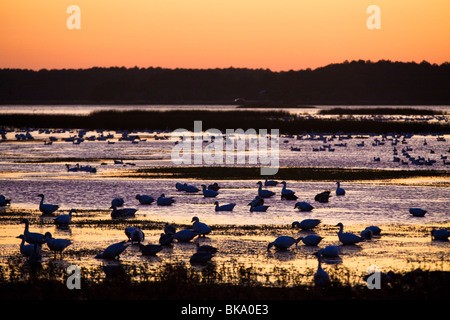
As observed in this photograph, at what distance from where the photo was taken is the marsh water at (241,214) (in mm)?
14750

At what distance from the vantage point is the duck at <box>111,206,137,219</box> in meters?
19.6

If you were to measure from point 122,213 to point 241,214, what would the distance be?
3.61 metres

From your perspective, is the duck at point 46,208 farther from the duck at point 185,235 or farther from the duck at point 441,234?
the duck at point 441,234

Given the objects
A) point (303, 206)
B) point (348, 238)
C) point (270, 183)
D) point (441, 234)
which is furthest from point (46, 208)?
point (441, 234)

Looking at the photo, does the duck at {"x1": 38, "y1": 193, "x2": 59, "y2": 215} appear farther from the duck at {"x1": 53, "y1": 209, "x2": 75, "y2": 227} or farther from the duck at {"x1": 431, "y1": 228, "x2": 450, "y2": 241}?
the duck at {"x1": 431, "y1": 228, "x2": 450, "y2": 241}

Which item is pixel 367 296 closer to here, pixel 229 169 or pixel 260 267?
pixel 260 267

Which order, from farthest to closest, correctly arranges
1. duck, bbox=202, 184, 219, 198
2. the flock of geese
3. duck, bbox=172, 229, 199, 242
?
duck, bbox=202, 184, 219, 198 < duck, bbox=172, 229, 199, 242 < the flock of geese

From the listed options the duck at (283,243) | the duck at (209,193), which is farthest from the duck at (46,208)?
the duck at (283,243)

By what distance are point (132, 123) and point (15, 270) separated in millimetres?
65216

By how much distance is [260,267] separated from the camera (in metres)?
13.9

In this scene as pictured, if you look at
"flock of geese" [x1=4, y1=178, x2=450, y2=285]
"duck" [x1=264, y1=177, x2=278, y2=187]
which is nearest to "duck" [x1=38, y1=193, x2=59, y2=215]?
"flock of geese" [x1=4, y1=178, x2=450, y2=285]

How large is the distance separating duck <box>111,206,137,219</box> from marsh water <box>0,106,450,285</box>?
0.94 ft

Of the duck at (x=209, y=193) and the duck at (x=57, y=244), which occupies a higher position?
the duck at (x=57, y=244)

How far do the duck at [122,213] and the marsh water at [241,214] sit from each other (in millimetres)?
285
